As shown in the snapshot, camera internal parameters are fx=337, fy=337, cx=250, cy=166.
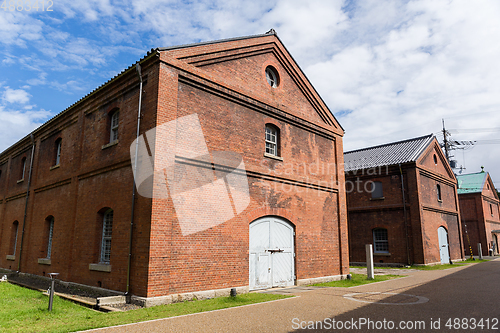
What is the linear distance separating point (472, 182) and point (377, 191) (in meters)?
22.2

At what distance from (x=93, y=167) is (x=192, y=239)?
5.37m

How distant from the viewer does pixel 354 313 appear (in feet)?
26.5

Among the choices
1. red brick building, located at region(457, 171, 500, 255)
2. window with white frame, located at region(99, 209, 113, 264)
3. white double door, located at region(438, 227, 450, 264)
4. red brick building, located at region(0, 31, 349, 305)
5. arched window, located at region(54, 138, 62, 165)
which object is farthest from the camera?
red brick building, located at region(457, 171, 500, 255)

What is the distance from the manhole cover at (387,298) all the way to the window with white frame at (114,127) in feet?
32.5

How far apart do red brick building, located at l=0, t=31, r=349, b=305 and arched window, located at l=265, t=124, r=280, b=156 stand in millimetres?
60

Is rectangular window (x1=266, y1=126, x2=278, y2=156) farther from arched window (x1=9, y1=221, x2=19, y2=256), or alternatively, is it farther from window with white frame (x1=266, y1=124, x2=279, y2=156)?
arched window (x1=9, y1=221, x2=19, y2=256)

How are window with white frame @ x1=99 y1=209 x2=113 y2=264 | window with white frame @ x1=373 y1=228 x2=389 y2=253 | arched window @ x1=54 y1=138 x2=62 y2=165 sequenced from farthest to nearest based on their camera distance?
window with white frame @ x1=373 y1=228 x2=389 y2=253
arched window @ x1=54 y1=138 x2=62 y2=165
window with white frame @ x1=99 y1=209 x2=113 y2=264

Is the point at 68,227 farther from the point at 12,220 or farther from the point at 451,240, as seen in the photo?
the point at 451,240

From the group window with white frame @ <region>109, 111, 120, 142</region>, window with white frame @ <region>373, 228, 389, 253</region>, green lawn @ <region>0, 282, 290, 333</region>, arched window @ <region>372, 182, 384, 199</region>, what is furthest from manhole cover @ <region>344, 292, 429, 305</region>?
arched window @ <region>372, 182, 384, 199</region>

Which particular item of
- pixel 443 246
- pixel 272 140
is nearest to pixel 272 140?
pixel 272 140

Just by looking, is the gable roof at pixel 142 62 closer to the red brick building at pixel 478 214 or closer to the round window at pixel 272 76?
the round window at pixel 272 76

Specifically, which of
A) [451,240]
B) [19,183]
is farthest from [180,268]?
[451,240]

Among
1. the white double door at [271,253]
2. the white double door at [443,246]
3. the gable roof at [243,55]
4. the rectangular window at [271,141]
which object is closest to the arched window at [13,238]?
the white double door at [271,253]

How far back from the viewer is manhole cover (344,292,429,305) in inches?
375
